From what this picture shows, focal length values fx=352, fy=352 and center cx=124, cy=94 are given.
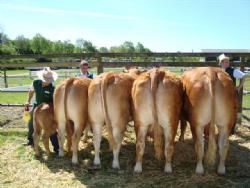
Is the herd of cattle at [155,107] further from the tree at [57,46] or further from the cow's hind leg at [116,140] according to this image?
the tree at [57,46]

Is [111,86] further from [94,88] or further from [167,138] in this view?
[167,138]

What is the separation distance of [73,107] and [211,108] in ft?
7.33

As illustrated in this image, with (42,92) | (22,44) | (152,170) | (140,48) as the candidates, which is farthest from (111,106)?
(140,48)

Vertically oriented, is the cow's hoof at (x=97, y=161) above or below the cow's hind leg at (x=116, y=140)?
below

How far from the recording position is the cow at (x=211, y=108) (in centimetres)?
521

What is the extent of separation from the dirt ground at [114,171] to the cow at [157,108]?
31cm

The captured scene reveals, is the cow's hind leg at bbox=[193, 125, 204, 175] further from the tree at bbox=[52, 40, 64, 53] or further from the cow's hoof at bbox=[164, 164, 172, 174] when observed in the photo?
the tree at bbox=[52, 40, 64, 53]

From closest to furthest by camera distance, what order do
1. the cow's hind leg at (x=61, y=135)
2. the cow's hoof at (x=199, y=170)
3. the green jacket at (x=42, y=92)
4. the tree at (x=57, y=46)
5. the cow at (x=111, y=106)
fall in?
1. the cow's hoof at (x=199, y=170)
2. the cow at (x=111, y=106)
3. the cow's hind leg at (x=61, y=135)
4. the green jacket at (x=42, y=92)
5. the tree at (x=57, y=46)

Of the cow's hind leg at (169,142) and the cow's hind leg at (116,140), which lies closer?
the cow's hind leg at (169,142)

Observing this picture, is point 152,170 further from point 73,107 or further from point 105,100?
point 73,107

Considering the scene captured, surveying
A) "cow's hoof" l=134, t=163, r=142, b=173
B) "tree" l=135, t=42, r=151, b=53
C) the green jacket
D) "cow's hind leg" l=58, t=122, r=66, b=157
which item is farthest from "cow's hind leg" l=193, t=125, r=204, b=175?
"tree" l=135, t=42, r=151, b=53

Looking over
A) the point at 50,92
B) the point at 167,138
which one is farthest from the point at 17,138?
the point at 167,138

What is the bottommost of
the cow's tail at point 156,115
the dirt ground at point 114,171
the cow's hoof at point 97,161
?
the dirt ground at point 114,171

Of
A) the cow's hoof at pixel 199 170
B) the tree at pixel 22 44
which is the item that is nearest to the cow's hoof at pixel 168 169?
the cow's hoof at pixel 199 170
